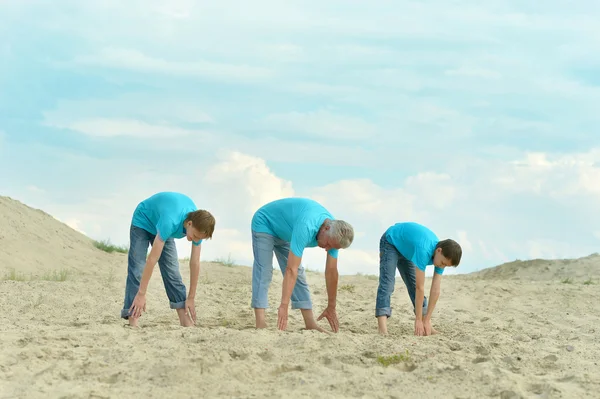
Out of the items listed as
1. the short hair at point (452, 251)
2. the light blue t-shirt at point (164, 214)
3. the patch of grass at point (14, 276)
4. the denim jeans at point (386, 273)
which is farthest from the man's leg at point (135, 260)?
the patch of grass at point (14, 276)

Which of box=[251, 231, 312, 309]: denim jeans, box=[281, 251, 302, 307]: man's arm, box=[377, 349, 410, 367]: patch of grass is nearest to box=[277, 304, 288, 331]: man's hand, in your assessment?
box=[281, 251, 302, 307]: man's arm

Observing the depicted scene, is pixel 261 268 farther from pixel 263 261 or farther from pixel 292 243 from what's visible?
pixel 292 243

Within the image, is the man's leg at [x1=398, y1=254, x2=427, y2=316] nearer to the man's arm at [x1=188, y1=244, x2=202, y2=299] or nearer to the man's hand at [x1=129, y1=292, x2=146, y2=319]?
the man's arm at [x1=188, y1=244, x2=202, y2=299]

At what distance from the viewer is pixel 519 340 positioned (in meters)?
7.82

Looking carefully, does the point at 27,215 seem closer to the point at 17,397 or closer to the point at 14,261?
the point at 14,261

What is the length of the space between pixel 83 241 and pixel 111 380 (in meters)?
11.3

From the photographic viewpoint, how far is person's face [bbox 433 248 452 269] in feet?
22.0

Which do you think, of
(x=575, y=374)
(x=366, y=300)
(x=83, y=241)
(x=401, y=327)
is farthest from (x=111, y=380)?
(x=83, y=241)

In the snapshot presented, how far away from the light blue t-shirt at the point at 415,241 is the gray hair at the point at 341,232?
105 cm

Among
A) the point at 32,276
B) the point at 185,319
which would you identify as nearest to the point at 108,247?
the point at 32,276

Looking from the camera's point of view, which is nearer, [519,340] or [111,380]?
[111,380]

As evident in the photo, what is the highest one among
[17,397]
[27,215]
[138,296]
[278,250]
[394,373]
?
[27,215]

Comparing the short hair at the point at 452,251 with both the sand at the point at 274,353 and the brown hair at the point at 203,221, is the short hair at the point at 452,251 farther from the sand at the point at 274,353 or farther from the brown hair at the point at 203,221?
the brown hair at the point at 203,221

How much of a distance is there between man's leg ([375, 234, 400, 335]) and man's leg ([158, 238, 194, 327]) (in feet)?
6.53
